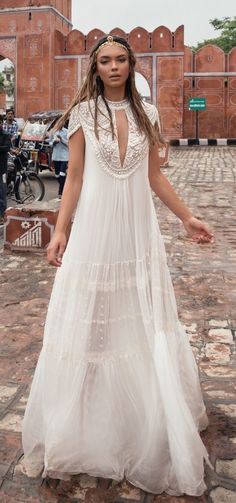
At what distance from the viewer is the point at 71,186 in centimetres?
209

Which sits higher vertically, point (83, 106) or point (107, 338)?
point (83, 106)

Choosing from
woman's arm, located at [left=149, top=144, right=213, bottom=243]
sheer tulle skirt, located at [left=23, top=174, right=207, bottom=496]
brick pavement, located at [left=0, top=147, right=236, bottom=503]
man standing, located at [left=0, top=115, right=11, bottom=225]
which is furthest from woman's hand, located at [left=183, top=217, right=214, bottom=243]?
man standing, located at [left=0, top=115, right=11, bottom=225]

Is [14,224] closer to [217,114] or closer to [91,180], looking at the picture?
[91,180]

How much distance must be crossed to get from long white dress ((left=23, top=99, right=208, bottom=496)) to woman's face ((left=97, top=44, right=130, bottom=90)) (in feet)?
0.28

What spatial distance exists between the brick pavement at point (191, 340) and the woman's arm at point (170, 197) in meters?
0.86

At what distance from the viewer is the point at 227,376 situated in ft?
9.98

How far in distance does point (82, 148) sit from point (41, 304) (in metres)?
2.38

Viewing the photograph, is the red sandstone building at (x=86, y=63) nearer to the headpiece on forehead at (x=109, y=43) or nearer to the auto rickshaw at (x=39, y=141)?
the auto rickshaw at (x=39, y=141)

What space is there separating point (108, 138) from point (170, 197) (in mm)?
389

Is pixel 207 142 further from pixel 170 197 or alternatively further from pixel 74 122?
pixel 74 122

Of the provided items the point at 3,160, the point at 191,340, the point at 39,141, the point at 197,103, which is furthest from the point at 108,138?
the point at 197,103

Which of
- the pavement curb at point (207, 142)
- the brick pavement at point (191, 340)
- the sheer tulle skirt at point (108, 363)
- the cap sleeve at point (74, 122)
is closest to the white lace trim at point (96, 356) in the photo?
the sheer tulle skirt at point (108, 363)

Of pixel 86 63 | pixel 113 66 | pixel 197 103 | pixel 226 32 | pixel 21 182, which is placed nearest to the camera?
pixel 113 66

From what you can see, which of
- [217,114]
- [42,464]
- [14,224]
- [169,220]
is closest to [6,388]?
[42,464]
